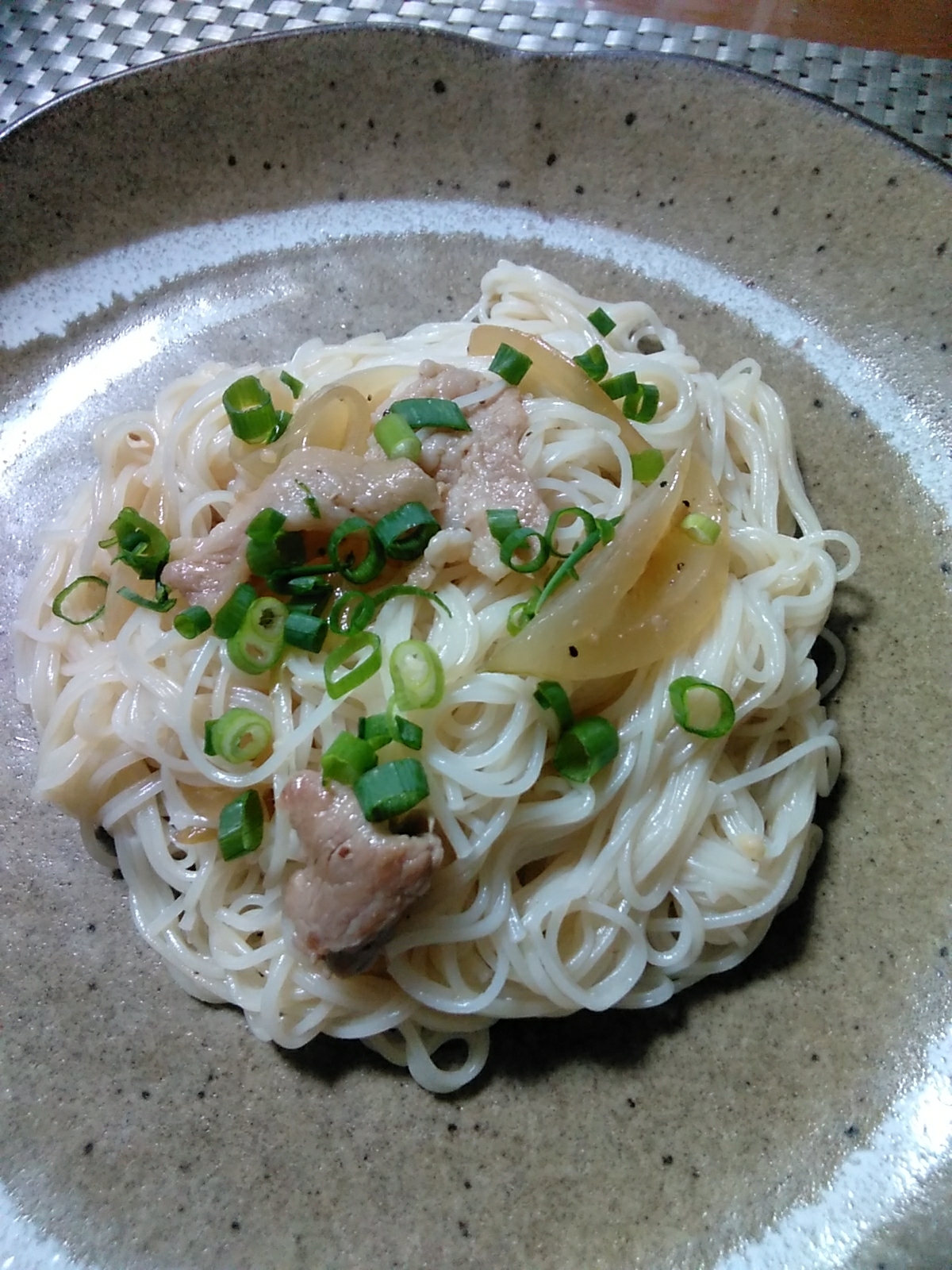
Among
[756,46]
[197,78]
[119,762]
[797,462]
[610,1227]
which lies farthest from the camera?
[756,46]

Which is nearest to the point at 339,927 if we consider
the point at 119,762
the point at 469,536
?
the point at 119,762

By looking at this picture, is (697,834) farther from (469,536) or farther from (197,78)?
(197,78)

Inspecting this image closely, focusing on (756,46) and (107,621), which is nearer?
(107,621)

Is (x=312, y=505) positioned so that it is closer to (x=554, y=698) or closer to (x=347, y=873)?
(x=554, y=698)

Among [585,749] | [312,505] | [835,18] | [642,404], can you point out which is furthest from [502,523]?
[835,18]

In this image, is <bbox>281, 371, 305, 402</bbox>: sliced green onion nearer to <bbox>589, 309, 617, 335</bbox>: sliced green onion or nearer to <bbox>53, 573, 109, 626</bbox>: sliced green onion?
<bbox>53, 573, 109, 626</bbox>: sliced green onion

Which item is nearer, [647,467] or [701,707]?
[701,707]

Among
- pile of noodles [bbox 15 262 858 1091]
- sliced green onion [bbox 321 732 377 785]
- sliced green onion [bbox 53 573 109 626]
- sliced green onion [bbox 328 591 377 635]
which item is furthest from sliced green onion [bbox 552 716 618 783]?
sliced green onion [bbox 53 573 109 626]
